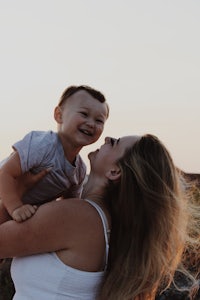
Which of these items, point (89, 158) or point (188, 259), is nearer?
point (89, 158)

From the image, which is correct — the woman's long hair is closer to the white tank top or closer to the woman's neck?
the woman's neck

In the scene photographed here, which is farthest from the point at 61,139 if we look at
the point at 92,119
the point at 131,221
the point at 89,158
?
the point at 131,221

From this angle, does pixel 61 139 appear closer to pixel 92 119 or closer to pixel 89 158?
pixel 92 119

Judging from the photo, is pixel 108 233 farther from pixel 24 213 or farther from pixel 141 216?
pixel 24 213

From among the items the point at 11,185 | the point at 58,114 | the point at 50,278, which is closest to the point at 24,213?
the point at 50,278

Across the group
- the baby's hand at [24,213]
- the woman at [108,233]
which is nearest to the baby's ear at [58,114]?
the woman at [108,233]

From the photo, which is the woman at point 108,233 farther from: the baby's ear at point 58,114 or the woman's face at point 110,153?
the baby's ear at point 58,114

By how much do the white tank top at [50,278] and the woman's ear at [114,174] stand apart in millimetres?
212

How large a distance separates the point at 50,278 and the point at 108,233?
43 cm

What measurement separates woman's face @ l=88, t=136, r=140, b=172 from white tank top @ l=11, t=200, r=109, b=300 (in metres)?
0.26

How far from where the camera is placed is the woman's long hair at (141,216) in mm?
3490

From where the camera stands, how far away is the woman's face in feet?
11.6

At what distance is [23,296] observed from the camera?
338cm

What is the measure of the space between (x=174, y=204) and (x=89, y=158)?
54cm
